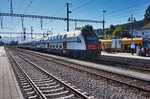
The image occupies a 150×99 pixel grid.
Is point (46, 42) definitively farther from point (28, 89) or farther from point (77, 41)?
point (28, 89)

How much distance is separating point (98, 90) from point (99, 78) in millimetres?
2090

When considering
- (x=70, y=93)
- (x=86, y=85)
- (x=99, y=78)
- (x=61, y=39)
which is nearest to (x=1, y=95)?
(x=70, y=93)

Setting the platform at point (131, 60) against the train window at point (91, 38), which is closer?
the platform at point (131, 60)

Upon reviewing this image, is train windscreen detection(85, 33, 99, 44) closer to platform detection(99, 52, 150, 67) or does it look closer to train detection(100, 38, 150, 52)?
platform detection(99, 52, 150, 67)

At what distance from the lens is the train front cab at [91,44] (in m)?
15.8

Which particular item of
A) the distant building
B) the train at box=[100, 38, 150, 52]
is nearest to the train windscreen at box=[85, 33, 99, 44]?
the train at box=[100, 38, 150, 52]

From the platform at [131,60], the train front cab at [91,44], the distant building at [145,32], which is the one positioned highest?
the distant building at [145,32]

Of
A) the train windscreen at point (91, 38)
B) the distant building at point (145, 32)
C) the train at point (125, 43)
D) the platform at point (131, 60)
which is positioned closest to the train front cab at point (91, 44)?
the train windscreen at point (91, 38)

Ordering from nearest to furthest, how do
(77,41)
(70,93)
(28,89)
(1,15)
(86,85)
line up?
(70,93), (28,89), (86,85), (77,41), (1,15)

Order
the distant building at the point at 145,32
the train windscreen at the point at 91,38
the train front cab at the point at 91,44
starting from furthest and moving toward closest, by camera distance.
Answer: the distant building at the point at 145,32 < the train windscreen at the point at 91,38 < the train front cab at the point at 91,44

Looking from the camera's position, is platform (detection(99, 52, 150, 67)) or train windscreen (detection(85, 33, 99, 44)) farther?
train windscreen (detection(85, 33, 99, 44))

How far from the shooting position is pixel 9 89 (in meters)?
6.07

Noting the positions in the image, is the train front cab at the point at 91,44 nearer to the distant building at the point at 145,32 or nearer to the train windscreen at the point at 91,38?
the train windscreen at the point at 91,38

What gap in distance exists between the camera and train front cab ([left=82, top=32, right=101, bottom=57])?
622 inches
